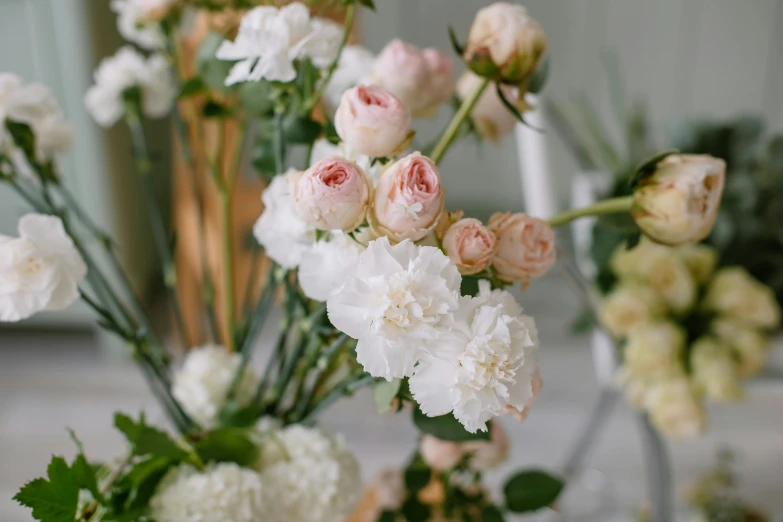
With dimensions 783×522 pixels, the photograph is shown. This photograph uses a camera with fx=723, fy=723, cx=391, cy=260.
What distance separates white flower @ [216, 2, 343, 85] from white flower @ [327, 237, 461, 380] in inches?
5.1

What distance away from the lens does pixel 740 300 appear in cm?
74

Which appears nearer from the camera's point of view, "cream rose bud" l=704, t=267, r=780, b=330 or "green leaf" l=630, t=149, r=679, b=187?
"green leaf" l=630, t=149, r=679, b=187

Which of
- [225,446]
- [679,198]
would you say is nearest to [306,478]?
[225,446]

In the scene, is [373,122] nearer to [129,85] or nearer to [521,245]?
[521,245]

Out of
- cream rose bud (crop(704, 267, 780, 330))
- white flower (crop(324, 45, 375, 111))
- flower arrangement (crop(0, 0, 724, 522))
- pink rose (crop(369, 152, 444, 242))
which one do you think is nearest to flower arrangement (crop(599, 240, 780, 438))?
cream rose bud (crop(704, 267, 780, 330))

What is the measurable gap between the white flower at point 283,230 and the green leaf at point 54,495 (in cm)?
15

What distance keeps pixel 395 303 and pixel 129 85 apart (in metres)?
0.37

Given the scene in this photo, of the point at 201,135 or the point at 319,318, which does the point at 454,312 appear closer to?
the point at 319,318

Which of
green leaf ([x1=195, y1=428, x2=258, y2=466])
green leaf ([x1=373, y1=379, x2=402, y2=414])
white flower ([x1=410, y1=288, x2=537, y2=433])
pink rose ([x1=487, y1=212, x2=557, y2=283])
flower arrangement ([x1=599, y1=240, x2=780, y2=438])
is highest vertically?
pink rose ([x1=487, y1=212, x2=557, y2=283])

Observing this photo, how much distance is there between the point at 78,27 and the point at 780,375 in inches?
42.8

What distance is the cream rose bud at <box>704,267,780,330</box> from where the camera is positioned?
74cm

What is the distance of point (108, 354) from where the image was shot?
1.41 meters

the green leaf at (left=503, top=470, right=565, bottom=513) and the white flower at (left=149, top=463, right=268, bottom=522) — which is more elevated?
the white flower at (left=149, top=463, right=268, bottom=522)

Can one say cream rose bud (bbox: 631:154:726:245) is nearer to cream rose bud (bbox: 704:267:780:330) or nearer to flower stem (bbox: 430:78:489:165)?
flower stem (bbox: 430:78:489:165)
